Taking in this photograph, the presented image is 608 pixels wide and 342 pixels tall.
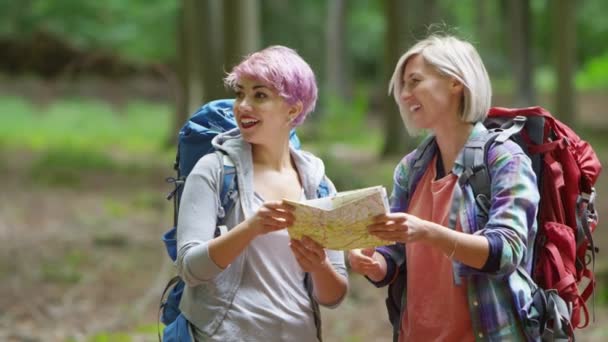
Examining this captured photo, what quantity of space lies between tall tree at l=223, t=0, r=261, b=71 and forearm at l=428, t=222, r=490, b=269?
8.69 metres

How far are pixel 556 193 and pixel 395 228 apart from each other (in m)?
0.62

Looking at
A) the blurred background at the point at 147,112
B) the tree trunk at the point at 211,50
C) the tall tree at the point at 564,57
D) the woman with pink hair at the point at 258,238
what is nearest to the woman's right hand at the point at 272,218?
the woman with pink hair at the point at 258,238

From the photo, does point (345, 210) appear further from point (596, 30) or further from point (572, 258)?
point (596, 30)

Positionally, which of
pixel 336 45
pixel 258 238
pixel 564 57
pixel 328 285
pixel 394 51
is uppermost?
pixel 258 238

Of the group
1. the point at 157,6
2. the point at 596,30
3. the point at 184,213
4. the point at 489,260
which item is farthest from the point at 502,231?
the point at 596,30

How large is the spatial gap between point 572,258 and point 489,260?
402mm

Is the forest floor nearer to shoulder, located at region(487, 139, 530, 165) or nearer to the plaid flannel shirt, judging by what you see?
the plaid flannel shirt

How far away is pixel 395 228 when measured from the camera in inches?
116

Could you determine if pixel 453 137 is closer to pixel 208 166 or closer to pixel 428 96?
pixel 428 96

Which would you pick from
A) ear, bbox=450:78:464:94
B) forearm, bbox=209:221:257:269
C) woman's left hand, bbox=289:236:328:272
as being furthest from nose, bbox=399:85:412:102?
forearm, bbox=209:221:257:269

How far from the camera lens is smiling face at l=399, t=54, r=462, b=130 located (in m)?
3.26

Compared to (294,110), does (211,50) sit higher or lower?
lower

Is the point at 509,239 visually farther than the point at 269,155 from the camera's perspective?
No

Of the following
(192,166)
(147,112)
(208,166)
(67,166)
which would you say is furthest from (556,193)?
(147,112)
